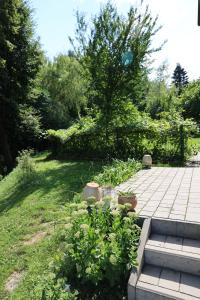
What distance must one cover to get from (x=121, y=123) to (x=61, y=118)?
10225mm

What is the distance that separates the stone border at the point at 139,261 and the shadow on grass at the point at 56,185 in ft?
7.92

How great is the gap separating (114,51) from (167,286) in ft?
26.6

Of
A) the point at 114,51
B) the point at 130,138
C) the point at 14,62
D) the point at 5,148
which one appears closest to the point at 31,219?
the point at 130,138

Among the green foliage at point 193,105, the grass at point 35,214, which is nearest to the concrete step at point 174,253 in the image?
the grass at point 35,214

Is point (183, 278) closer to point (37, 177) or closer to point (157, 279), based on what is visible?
point (157, 279)

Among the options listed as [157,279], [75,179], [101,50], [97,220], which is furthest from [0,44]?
[157,279]

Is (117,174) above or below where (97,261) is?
above

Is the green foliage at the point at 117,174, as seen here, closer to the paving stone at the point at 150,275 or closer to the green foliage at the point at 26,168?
the paving stone at the point at 150,275

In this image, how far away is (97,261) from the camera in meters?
2.84

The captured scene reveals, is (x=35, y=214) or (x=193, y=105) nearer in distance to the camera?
(x=35, y=214)

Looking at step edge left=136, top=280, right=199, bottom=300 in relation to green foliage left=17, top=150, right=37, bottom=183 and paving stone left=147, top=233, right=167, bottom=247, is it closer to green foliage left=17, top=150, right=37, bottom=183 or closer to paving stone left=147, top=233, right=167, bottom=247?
paving stone left=147, top=233, right=167, bottom=247

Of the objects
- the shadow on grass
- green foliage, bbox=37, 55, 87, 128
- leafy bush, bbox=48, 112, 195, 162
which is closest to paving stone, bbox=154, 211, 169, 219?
the shadow on grass

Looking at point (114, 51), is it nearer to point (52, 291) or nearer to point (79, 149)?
point (79, 149)

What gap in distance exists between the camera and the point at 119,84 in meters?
9.37
